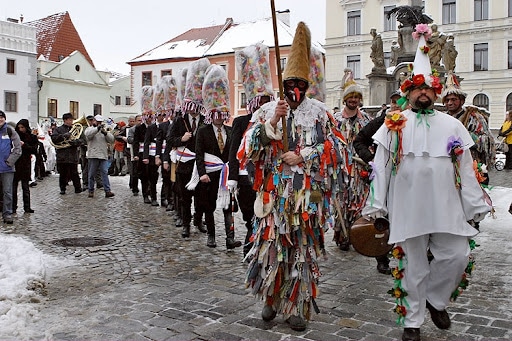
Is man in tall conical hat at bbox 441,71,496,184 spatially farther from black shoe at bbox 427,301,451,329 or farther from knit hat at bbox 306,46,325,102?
black shoe at bbox 427,301,451,329

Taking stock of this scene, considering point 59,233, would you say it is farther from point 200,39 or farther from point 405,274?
point 200,39

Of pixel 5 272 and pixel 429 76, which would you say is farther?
pixel 5 272

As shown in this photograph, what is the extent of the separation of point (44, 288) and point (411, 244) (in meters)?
3.73

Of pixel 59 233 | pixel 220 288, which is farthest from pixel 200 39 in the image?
pixel 220 288

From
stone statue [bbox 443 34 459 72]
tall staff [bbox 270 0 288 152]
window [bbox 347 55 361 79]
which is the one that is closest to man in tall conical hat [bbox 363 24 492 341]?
tall staff [bbox 270 0 288 152]

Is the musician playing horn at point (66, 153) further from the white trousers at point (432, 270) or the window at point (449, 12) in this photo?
the window at point (449, 12)

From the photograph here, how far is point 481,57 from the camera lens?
143 ft

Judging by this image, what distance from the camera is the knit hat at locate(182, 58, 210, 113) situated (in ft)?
31.1

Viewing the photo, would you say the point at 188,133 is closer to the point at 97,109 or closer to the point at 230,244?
the point at 230,244

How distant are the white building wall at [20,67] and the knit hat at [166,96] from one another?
29.2m

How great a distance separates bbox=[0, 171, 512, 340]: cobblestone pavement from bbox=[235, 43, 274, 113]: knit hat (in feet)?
6.78

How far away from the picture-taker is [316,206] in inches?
190

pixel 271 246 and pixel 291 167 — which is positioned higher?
pixel 291 167

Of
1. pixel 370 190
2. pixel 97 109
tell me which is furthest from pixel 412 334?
pixel 97 109
